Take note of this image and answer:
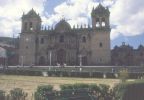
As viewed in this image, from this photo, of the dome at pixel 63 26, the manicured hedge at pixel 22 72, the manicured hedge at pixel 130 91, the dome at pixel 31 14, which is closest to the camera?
the manicured hedge at pixel 130 91

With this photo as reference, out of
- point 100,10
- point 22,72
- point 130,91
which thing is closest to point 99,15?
point 100,10

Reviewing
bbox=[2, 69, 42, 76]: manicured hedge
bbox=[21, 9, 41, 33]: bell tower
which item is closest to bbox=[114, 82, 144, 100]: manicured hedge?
bbox=[2, 69, 42, 76]: manicured hedge

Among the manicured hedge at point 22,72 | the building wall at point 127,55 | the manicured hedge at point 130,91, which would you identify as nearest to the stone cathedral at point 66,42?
the building wall at point 127,55

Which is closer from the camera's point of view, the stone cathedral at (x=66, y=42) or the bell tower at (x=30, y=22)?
the stone cathedral at (x=66, y=42)

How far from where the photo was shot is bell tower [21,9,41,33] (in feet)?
274

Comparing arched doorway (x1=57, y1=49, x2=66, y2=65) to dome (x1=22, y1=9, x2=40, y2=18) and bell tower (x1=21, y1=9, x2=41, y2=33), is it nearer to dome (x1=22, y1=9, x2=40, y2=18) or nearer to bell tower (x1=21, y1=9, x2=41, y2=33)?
bell tower (x1=21, y1=9, x2=41, y2=33)

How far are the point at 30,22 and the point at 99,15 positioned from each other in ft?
53.8

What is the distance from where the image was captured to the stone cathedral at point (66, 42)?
77.9 m

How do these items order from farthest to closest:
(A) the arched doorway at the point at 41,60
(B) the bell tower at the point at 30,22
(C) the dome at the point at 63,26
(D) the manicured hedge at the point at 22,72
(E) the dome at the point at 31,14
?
(E) the dome at the point at 31,14 < (B) the bell tower at the point at 30,22 < (C) the dome at the point at 63,26 < (A) the arched doorway at the point at 41,60 < (D) the manicured hedge at the point at 22,72

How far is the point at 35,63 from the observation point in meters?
81.3

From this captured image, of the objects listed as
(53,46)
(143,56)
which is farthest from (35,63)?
(143,56)

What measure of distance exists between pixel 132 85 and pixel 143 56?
6738cm

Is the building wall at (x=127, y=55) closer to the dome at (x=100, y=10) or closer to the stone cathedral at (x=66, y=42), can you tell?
the stone cathedral at (x=66, y=42)

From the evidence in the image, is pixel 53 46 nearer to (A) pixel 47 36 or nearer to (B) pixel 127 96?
(A) pixel 47 36
